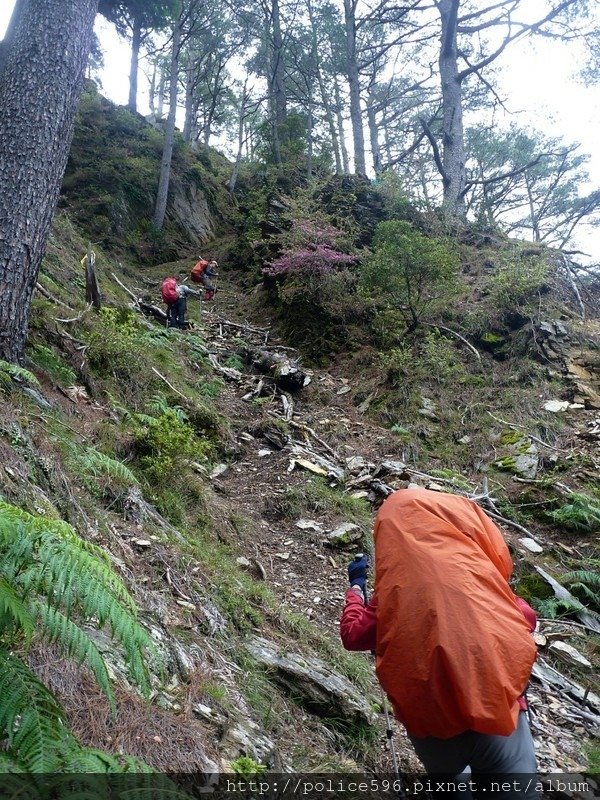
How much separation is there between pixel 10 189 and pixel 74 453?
8.02 ft

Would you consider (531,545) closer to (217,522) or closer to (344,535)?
(344,535)

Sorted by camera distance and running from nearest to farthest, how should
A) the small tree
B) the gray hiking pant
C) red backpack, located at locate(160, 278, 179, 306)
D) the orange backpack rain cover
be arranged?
the orange backpack rain cover
the gray hiking pant
the small tree
red backpack, located at locate(160, 278, 179, 306)

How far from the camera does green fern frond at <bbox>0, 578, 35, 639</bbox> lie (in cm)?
145

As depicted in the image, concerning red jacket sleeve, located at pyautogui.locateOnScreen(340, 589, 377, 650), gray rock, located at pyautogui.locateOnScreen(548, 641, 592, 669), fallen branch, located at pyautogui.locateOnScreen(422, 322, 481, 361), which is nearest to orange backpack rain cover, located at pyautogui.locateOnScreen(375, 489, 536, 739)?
red jacket sleeve, located at pyautogui.locateOnScreen(340, 589, 377, 650)

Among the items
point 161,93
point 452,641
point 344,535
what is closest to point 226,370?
point 344,535

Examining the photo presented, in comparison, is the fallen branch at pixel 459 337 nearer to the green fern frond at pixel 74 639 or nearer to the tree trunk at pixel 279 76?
the green fern frond at pixel 74 639

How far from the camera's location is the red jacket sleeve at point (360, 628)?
2.36 m

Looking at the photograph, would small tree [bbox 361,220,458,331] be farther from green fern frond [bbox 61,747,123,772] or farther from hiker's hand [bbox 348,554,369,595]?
green fern frond [bbox 61,747,123,772]

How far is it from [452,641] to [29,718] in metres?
1.39

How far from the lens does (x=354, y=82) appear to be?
18.2 m

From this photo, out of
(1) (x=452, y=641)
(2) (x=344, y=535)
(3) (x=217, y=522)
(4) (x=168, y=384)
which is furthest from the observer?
(4) (x=168, y=384)

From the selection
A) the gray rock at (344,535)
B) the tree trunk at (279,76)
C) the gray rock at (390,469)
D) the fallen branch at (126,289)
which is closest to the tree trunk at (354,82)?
the tree trunk at (279,76)

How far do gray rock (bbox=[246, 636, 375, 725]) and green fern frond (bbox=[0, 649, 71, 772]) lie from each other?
6.28 feet

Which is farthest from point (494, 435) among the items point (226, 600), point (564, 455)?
point (226, 600)
